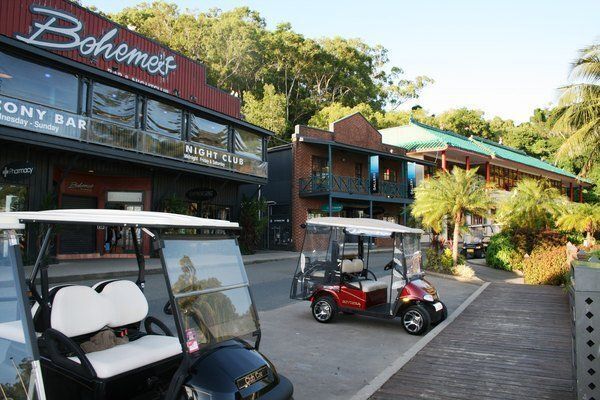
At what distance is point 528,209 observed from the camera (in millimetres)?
20391

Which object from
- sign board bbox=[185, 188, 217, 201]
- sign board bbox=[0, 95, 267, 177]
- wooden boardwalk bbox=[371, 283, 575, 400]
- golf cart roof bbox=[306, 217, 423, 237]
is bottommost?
wooden boardwalk bbox=[371, 283, 575, 400]

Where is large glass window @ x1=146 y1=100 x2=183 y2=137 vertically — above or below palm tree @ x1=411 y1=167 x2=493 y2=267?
above

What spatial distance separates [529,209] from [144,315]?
64.4ft

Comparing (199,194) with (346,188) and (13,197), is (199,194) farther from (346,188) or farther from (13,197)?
(346,188)

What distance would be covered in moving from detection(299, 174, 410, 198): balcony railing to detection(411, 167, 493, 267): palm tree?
33.1ft

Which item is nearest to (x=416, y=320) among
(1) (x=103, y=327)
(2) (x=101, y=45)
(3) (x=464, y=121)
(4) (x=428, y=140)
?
(1) (x=103, y=327)

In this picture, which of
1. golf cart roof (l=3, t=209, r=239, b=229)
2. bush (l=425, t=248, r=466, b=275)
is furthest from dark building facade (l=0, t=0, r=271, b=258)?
golf cart roof (l=3, t=209, r=239, b=229)

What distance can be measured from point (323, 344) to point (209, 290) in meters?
4.22

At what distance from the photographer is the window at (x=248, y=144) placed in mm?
23719

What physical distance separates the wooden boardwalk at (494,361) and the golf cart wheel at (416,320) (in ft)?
1.15

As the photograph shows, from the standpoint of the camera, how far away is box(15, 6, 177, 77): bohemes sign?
54.4 feet

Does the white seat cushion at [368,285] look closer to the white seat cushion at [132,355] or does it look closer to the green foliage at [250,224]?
the white seat cushion at [132,355]

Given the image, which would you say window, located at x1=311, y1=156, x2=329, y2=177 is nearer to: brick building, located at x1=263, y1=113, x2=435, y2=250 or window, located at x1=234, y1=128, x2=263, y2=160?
brick building, located at x1=263, y1=113, x2=435, y2=250

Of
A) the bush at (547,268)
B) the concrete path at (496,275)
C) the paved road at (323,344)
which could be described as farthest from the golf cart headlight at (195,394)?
the concrete path at (496,275)
